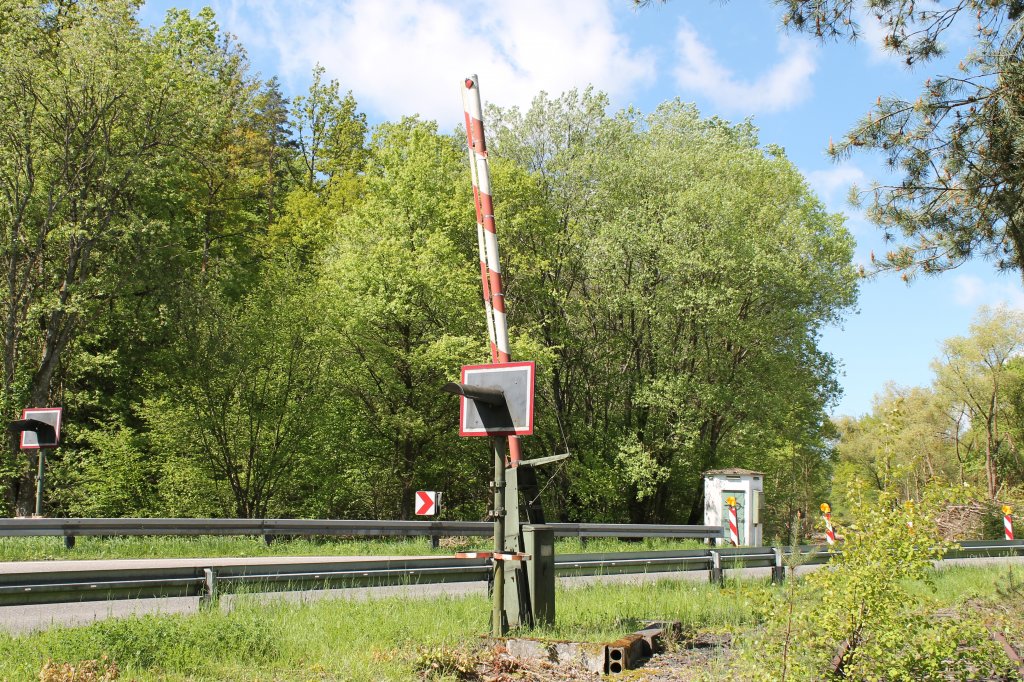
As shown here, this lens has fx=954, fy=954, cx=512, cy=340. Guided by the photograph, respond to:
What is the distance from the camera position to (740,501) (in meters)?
22.1

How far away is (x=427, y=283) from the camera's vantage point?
26.4 m

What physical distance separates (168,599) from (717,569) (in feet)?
24.5

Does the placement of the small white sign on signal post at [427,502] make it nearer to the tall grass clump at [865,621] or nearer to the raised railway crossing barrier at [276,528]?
the raised railway crossing barrier at [276,528]

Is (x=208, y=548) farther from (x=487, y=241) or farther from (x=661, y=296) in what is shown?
(x=661, y=296)

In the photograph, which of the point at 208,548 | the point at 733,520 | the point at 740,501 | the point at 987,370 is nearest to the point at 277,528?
the point at 208,548

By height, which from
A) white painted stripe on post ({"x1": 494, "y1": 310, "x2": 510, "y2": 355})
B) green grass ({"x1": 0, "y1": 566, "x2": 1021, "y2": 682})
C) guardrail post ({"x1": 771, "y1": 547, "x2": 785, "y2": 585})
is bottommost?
guardrail post ({"x1": 771, "y1": 547, "x2": 785, "y2": 585})

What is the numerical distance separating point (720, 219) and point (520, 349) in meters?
7.48

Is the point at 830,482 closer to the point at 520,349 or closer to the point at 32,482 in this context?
the point at 520,349

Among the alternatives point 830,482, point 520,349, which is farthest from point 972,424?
point 520,349

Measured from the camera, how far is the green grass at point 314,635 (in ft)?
22.1

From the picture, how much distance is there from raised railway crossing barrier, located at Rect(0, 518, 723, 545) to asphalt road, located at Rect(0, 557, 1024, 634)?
1767mm

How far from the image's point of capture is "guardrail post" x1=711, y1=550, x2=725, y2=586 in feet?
43.8

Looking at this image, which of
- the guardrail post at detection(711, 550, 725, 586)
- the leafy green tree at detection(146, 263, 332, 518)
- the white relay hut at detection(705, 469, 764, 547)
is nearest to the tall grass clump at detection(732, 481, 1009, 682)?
the guardrail post at detection(711, 550, 725, 586)

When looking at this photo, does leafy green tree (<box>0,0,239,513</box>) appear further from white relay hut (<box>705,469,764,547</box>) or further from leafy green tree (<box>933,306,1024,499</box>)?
leafy green tree (<box>933,306,1024,499</box>)
